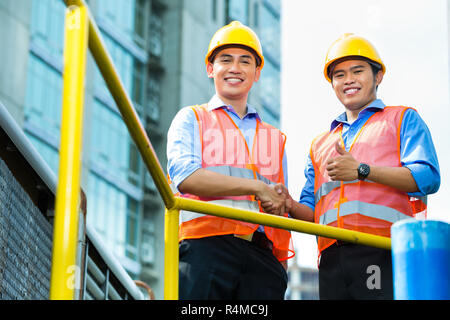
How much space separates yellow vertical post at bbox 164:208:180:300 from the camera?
128 inches

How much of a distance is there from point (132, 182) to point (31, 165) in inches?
862

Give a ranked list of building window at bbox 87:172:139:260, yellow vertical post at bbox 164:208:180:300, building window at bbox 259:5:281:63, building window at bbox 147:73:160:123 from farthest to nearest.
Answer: building window at bbox 259:5:281:63 → building window at bbox 147:73:160:123 → building window at bbox 87:172:139:260 → yellow vertical post at bbox 164:208:180:300

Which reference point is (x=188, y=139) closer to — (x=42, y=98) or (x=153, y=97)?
(x=42, y=98)

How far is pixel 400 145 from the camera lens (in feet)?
13.2

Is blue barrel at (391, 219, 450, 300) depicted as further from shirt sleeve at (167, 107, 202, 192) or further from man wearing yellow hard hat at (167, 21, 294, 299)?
shirt sleeve at (167, 107, 202, 192)

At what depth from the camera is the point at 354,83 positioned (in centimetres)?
430

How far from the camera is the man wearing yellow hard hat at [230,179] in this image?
3.70m

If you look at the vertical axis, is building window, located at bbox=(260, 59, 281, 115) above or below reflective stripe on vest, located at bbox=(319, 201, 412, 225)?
above

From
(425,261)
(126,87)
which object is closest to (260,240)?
(425,261)

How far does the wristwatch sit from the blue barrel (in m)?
1.23

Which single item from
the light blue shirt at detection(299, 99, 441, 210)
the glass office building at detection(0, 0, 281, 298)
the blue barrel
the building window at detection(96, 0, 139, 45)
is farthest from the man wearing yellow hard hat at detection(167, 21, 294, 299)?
the building window at detection(96, 0, 139, 45)

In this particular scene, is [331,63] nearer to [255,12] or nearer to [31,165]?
[31,165]
